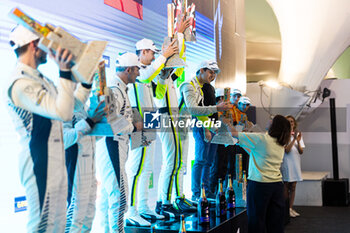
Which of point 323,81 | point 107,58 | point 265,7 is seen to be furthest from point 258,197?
point 265,7

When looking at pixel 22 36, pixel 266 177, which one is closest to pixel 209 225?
pixel 266 177

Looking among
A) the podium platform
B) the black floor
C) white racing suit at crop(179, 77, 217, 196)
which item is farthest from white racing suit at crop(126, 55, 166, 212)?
the black floor

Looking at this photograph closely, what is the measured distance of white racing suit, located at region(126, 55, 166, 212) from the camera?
348cm

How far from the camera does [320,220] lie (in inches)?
251

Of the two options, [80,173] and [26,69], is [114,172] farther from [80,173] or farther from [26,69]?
[26,69]

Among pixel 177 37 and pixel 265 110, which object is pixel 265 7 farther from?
pixel 177 37

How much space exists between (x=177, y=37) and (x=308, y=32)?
5.65 meters

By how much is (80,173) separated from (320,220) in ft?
15.8

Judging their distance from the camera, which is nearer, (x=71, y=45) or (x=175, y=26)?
(x=71, y=45)

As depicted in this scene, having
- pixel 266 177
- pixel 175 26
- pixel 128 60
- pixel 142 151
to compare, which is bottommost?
pixel 266 177

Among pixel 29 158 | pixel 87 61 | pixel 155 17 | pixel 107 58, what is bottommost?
pixel 29 158

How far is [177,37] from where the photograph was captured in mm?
3961

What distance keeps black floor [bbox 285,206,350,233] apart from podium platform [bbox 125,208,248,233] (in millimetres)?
1493

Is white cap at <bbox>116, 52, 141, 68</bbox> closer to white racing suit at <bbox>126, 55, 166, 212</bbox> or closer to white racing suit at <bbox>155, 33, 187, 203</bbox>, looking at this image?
white racing suit at <bbox>126, 55, 166, 212</bbox>
